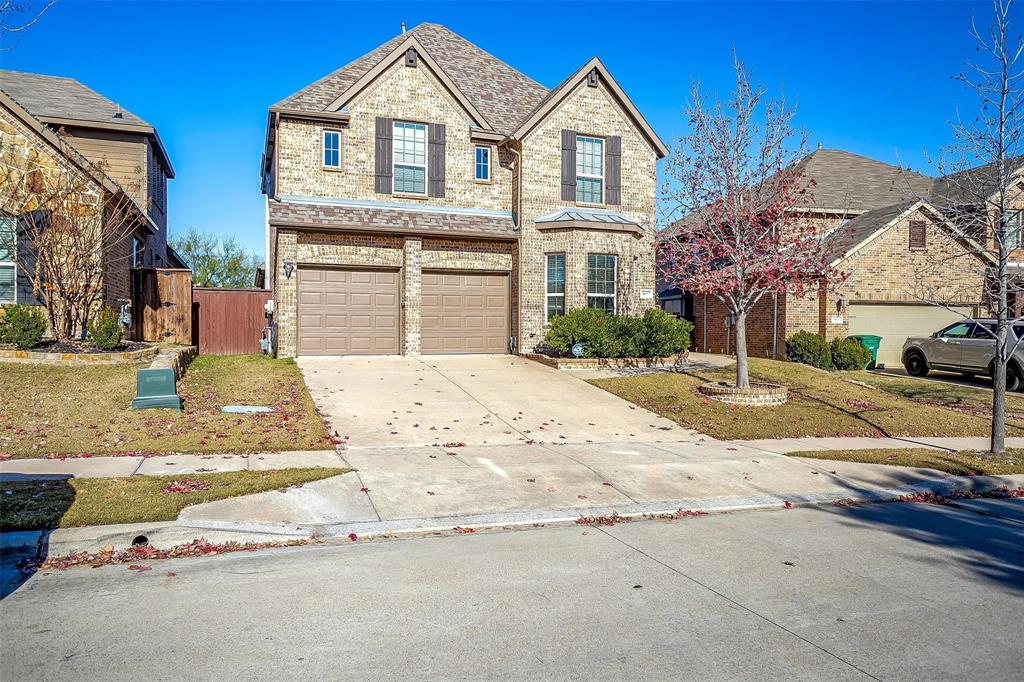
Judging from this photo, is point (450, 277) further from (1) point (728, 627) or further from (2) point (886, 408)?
(1) point (728, 627)

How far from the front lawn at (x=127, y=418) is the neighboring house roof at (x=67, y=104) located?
11.6m

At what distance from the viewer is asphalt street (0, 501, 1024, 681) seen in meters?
3.97

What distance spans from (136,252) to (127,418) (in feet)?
38.9

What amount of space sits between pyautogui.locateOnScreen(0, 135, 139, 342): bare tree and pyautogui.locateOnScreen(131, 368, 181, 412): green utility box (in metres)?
5.24

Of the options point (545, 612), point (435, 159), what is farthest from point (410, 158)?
point (545, 612)

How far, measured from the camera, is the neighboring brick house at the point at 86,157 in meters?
15.2

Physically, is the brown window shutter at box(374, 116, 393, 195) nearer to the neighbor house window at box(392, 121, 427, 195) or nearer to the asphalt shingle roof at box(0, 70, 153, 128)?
the neighbor house window at box(392, 121, 427, 195)

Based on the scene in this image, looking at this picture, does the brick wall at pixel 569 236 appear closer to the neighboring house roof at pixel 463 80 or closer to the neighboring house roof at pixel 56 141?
the neighboring house roof at pixel 463 80

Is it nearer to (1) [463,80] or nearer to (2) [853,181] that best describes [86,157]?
(1) [463,80]

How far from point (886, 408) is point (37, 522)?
14.5m

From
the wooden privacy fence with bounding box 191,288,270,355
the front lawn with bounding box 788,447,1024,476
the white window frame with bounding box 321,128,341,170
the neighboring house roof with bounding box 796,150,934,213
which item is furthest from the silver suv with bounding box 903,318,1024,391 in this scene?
the wooden privacy fence with bounding box 191,288,270,355

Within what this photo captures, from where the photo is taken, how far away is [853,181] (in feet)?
91.8

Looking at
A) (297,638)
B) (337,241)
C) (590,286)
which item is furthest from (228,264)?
(297,638)

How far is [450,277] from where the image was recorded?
20750 millimetres
